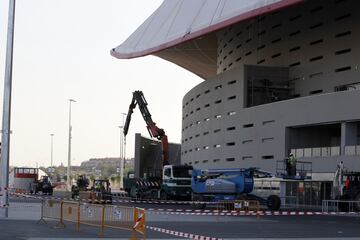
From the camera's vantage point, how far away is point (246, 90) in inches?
2122

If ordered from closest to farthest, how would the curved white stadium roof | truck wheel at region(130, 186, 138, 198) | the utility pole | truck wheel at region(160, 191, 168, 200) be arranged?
1. the utility pole
2. truck wheel at region(160, 191, 168, 200)
3. the curved white stadium roof
4. truck wheel at region(130, 186, 138, 198)

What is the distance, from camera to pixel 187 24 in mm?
53625

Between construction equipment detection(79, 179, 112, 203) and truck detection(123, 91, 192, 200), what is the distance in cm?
292

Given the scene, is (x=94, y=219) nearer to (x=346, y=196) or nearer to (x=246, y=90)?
(x=346, y=196)

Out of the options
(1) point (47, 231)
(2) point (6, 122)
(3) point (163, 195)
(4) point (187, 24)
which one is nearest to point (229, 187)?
(3) point (163, 195)

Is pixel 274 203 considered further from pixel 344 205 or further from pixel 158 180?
pixel 158 180

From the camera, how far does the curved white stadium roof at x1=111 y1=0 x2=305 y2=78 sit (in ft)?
150

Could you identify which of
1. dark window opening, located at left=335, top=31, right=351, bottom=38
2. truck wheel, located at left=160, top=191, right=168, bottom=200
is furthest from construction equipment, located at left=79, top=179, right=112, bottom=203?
dark window opening, located at left=335, top=31, right=351, bottom=38

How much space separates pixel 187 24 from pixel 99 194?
18.7 metres

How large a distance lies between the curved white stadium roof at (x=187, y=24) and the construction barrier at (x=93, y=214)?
23.9 m

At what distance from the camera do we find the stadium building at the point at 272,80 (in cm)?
4434

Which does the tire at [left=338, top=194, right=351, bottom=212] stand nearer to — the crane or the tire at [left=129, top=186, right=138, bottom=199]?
the tire at [left=129, top=186, right=138, bottom=199]

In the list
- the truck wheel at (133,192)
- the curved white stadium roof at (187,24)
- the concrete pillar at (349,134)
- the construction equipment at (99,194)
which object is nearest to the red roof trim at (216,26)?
the curved white stadium roof at (187,24)

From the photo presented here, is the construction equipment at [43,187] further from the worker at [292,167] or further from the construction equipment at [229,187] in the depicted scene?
the worker at [292,167]
